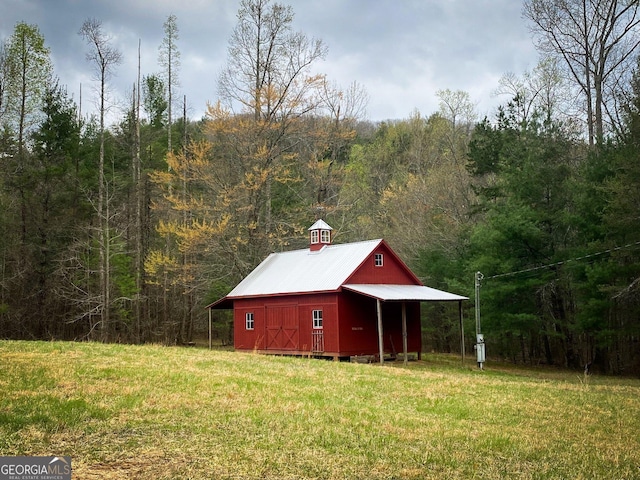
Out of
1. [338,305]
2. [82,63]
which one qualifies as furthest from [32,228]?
[338,305]

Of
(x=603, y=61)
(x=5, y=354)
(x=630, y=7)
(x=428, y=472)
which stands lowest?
(x=428, y=472)

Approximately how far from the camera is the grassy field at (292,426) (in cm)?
723

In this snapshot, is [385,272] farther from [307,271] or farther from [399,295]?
[307,271]

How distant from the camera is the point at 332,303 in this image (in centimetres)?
2512

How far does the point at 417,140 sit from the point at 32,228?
83.3ft

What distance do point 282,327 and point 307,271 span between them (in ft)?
8.43

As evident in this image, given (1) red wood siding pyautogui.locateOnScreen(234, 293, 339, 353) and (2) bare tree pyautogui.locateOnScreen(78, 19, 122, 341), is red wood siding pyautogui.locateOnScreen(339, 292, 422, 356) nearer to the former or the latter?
(1) red wood siding pyautogui.locateOnScreen(234, 293, 339, 353)

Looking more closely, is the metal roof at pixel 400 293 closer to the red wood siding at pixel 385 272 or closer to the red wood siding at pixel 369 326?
the red wood siding at pixel 385 272

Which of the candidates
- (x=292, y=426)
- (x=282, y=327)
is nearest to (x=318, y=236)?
(x=282, y=327)

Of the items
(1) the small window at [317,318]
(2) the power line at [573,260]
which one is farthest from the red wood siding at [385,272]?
(2) the power line at [573,260]

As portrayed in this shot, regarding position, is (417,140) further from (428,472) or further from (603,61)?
(428,472)

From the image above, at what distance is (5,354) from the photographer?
15109mm

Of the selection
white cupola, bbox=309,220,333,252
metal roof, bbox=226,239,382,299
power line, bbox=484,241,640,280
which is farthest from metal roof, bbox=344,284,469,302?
white cupola, bbox=309,220,333,252

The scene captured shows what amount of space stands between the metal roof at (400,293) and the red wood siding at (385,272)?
0.37 meters
